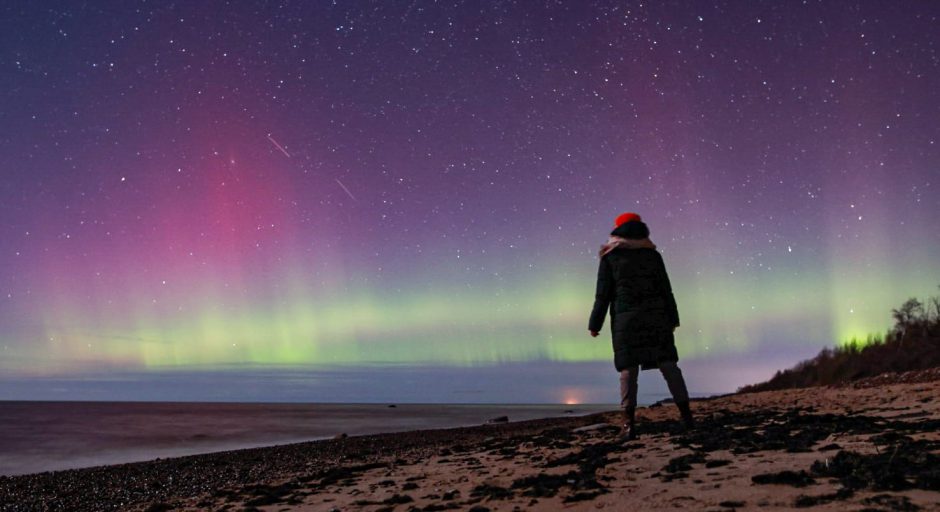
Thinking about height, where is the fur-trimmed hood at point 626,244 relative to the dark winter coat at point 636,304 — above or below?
above

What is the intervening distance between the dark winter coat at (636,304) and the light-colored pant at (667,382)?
0.35 feet

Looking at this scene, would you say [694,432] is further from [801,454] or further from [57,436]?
[57,436]

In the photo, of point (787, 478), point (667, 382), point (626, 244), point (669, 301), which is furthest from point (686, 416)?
point (787, 478)

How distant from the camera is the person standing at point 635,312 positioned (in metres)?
8.31

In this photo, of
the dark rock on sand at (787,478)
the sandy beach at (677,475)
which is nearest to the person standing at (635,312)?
the sandy beach at (677,475)

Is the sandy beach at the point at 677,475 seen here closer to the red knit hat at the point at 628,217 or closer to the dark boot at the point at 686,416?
the dark boot at the point at 686,416

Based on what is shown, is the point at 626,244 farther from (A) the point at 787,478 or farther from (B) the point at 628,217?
(A) the point at 787,478

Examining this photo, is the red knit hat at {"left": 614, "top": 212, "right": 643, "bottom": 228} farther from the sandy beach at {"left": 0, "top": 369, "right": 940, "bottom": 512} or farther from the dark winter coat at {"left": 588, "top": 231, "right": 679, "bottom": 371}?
the sandy beach at {"left": 0, "top": 369, "right": 940, "bottom": 512}

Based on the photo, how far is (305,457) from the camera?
1830cm

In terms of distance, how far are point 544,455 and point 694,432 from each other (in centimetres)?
201

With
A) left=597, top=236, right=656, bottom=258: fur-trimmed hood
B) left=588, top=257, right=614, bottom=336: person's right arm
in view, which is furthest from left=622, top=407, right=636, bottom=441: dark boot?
left=597, top=236, right=656, bottom=258: fur-trimmed hood

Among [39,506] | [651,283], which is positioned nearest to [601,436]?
[651,283]

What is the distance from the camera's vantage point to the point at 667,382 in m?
8.45

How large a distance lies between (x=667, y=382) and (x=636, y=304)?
1149 mm
